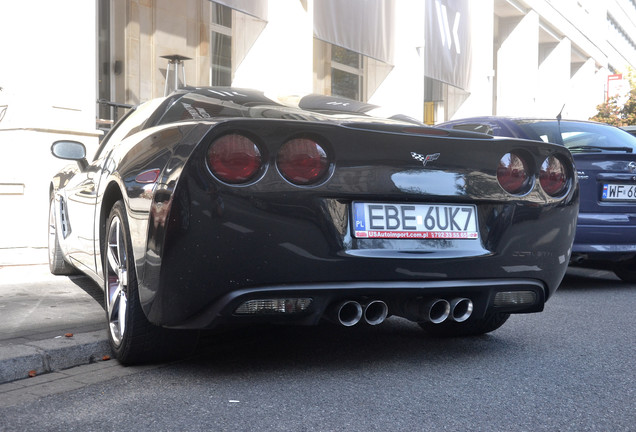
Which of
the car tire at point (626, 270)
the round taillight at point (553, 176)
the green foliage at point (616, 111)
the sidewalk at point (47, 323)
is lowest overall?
the car tire at point (626, 270)

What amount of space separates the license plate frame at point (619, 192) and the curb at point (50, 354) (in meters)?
4.11

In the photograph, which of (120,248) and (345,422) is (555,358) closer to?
(345,422)

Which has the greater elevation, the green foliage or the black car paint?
the green foliage


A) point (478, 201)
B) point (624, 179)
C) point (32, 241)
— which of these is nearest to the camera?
point (478, 201)

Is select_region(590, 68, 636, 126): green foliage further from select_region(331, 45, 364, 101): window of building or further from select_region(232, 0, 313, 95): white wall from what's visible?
select_region(232, 0, 313, 95): white wall

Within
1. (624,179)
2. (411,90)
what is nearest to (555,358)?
(624,179)

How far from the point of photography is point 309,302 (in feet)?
10.5

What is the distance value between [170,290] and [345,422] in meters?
0.83

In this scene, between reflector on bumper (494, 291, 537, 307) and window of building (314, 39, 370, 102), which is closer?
reflector on bumper (494, 291, 537, 307)

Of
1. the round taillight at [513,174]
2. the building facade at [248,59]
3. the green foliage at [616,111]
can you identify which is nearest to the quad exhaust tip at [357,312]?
the round taillight at [513,174]

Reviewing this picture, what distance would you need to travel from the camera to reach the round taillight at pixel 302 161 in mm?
3145

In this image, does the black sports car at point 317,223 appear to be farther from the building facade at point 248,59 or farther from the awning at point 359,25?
the awning at point 359,25

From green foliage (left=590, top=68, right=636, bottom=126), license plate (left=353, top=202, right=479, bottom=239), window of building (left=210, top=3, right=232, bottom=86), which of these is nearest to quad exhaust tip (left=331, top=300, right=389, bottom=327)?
license plate (left=353, top=202, right=479, bottom=239)

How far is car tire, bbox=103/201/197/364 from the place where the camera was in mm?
3428
